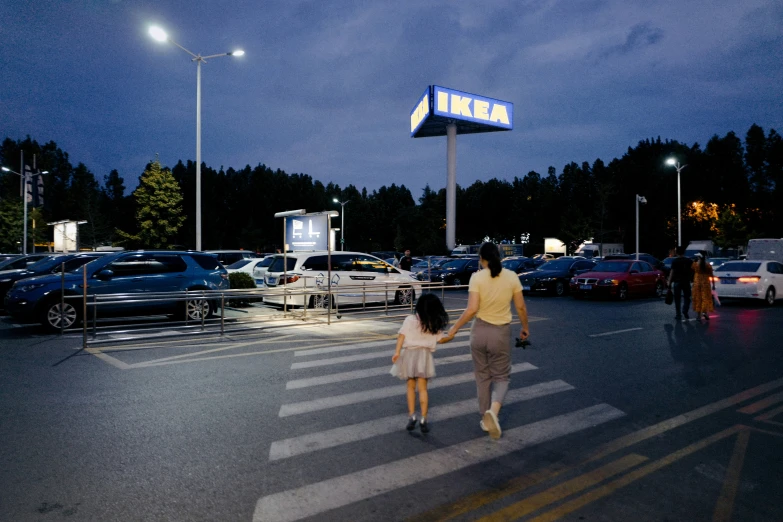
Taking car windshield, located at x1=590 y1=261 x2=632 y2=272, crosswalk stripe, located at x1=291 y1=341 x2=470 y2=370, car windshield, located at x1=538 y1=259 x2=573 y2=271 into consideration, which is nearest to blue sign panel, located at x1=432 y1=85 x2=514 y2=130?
car windshield, located at x1=538 y1=259 x2=573 y2=271

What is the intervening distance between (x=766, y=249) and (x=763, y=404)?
26.9 metres

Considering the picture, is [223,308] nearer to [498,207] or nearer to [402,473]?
[402,473]

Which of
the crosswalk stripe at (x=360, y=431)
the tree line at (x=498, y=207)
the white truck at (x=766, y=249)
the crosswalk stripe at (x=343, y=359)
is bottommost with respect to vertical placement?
the crosswalk stripe at (x=360, y=431)

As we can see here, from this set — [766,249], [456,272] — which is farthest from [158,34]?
[766,249]

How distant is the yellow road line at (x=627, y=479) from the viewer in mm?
3654

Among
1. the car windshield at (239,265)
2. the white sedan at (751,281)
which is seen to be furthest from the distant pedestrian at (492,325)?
the car windshield at (239,265)

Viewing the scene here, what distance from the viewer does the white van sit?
1517 centimetres

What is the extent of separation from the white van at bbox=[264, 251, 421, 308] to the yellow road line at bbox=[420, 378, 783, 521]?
8.99m

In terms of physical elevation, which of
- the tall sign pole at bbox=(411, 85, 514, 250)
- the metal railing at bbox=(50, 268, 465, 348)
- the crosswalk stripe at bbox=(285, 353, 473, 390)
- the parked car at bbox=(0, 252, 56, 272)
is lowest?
the crosswalk stripe at bbox=(285, 353, 473, 390)

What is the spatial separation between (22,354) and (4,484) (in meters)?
6.37

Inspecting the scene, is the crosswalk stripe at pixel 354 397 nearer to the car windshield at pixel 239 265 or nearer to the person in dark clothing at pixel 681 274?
the person in dark clothing at pixel 681 274

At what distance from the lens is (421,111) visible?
49219 millimetres

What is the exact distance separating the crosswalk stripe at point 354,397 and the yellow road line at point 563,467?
2650 millimetres

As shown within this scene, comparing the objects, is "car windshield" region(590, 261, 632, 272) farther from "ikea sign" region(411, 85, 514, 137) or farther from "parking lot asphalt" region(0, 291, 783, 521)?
"ikea sign" region(411, 85, 514, 137)
